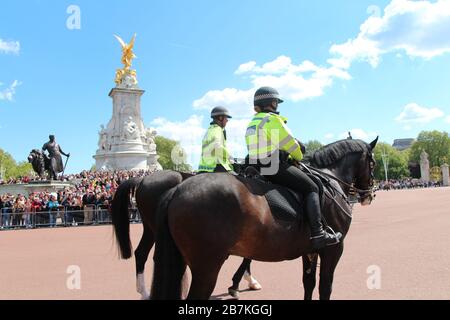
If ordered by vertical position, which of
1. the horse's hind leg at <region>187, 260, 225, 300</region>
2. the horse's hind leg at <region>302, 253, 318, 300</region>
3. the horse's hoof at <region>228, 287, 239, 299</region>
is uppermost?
the horse's hind leg at <region>187, 260, 225, 300</region>

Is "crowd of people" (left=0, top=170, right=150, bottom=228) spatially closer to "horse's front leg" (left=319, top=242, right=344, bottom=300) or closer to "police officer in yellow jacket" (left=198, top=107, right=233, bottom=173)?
"police officer in yellow jacket" (left=198, top=107, right=233, bottom=173)

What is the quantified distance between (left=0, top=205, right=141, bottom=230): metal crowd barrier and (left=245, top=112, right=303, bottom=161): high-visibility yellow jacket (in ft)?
55.1

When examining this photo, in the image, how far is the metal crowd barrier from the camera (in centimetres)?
2027

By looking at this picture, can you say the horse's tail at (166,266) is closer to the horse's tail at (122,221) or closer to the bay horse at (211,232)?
the bay horse at (211,232)

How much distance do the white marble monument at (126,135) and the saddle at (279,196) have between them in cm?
4830

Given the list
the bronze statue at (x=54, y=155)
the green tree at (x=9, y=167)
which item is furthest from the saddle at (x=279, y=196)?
the green tree at (x=9, y=167)

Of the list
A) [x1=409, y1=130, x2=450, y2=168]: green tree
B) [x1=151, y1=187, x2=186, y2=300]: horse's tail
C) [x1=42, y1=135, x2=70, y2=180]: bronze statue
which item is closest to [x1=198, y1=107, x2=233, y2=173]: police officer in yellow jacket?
[x1=151, y1=187, x2=186, y2=300]: horse's tail

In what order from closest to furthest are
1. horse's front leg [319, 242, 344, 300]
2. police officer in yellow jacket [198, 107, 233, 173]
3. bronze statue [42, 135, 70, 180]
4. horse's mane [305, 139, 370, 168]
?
1. horse's front leg [319, 242, 344, 300]
2. horse's mane [305, 139, 370, 168]
3. police officer in yellow jacket [198, 107, 233, 173]
4. bronze statue [42, 135, 70, 180]

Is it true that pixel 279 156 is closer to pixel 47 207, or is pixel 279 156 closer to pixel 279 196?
pixel 279 196

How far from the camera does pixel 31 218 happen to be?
2047cm

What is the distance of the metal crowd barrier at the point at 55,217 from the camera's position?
20.3 metres
